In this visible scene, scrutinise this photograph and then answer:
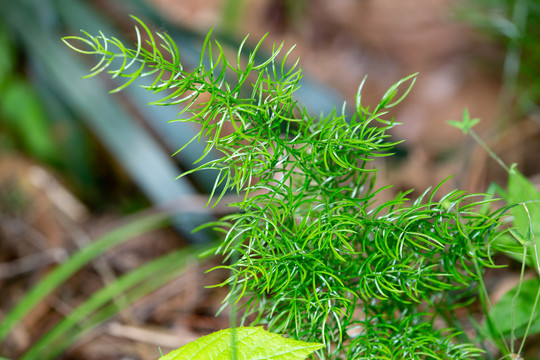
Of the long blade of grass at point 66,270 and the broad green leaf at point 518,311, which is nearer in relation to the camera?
the broad green leaf at point 518,311

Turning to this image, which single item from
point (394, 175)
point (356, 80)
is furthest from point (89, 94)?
point (356, 80)

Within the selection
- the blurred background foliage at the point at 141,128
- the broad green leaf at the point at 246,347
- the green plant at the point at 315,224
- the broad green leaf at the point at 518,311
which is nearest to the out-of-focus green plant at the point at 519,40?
the blurred background foliage at the point at 141,128

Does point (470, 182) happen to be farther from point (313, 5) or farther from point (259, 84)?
point (313, 5)

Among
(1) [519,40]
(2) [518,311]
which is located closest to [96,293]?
(2) [518,311]

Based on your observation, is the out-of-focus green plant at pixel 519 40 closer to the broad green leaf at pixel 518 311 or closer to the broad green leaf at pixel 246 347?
the broad green leaf at pixel 518 311

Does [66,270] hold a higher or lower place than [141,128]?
lower

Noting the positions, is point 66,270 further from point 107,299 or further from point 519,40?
point 519,40

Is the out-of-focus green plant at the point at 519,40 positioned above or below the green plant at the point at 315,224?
above
